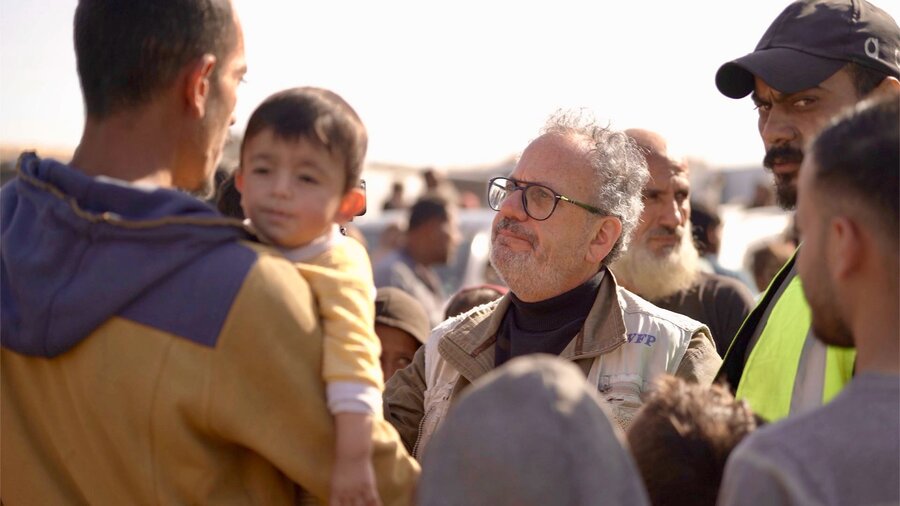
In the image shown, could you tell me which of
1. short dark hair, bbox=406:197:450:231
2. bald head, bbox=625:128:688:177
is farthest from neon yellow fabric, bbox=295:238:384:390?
short dark hair, bbox=406:197:450:231

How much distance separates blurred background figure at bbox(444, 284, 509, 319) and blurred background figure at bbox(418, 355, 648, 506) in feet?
12.1

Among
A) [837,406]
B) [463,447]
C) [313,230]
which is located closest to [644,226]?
[313,230]

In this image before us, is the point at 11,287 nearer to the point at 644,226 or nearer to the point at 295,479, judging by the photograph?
the point at 295,479

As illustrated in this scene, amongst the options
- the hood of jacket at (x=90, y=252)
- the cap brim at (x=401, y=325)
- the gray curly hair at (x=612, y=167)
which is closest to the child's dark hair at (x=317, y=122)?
the hood of jacket at (x=90, y=252)

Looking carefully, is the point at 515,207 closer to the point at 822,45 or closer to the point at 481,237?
the point at 822,45

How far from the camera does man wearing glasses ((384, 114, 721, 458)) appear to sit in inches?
151

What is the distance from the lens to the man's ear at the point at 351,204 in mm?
2592

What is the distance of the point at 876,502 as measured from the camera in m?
1.80

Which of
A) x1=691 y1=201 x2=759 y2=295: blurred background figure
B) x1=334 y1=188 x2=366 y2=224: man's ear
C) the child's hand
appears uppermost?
x1=334 y1=188 x2=366 y2=224: man's ear

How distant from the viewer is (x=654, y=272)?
5.73 m

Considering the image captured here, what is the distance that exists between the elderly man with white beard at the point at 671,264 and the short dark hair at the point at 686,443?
3419 mm

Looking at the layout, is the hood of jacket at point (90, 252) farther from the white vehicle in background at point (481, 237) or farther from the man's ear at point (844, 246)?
the white vehicle in background at point (481, 237)

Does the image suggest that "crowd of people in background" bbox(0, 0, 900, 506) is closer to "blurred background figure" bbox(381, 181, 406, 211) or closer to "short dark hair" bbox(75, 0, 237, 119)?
"short dark hair" bbox(75, 0, 237, 119)

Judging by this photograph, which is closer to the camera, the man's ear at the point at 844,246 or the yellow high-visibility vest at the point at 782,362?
the man's ear at the point at 844,246
